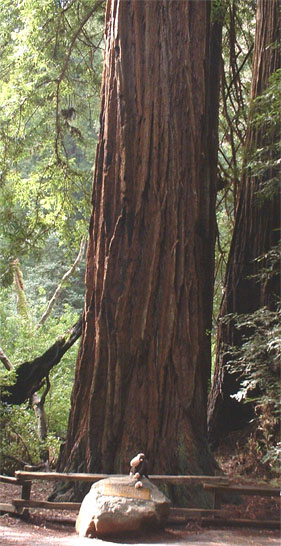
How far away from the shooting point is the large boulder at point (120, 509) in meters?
4.45

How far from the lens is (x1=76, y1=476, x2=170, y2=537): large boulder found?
4.45m

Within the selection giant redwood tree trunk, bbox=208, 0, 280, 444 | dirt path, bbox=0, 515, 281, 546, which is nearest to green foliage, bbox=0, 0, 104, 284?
giant redwood tree trunk, bbox=208, 0, 280, 444

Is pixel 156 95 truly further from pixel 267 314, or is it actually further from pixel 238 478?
pixel 238 478

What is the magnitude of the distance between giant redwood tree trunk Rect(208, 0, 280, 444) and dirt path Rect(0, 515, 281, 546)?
10.8 ft

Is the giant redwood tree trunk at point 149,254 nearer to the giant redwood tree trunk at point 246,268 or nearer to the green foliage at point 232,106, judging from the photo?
the giant redwood tree trunk at point 246,268

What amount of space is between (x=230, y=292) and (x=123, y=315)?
3.11 m

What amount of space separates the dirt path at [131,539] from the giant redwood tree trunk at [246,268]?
3299mm

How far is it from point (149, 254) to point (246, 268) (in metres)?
2.95

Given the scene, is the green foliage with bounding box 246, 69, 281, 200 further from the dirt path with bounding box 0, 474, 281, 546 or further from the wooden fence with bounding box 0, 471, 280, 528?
the dirt path with bounding box 0, 474, 281, 546

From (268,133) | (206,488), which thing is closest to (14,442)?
(206,488)

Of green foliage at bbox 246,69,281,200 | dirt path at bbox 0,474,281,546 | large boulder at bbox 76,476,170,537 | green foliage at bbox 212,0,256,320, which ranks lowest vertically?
dirt path at bbox 0,474,281,546

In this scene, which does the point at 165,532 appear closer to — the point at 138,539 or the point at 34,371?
the point at 138,539

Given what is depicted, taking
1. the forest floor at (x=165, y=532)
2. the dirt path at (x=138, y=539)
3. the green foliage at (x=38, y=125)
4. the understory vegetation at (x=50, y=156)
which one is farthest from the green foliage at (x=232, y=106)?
the dirt path at (x=138, y=539)

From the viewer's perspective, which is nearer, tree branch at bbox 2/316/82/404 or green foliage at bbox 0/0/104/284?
tree branch at bbox 2/316/82/404
